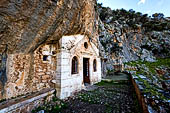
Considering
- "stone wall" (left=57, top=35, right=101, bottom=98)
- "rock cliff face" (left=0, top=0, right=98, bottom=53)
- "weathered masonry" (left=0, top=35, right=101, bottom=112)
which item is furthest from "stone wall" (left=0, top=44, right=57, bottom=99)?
"stone wall" (left=57, top=35, right=101, bottom=98)

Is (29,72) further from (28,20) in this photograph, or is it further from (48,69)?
(28,20)

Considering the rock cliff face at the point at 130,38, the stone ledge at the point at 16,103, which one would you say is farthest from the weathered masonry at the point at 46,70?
the rock cliff face at the point at 130,38

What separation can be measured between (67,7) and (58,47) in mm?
1972

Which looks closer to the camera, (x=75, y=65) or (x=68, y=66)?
(x=68, y=66)

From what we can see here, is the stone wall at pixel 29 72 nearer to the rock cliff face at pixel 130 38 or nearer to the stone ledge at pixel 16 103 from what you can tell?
the stone ledge at pixel 16 103

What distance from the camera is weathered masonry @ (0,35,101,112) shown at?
9.13 feet

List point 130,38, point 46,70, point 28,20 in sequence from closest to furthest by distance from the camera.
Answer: point 28,20 → point 46,70 → point 130,38

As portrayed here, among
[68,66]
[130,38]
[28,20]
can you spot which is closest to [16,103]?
[68,66]

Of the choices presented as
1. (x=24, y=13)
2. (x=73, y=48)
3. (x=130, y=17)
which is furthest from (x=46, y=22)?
(x=130, y=17)

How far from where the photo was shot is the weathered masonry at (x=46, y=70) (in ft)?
9.13

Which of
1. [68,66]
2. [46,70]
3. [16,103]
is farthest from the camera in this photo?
[68,66]

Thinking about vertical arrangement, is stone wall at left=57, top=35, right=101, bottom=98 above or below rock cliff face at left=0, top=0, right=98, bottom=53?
below

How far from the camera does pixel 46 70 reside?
12.7ft

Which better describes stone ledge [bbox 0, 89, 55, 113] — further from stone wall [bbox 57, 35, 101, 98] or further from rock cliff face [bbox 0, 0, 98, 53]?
rock cliff face [bbox 0, 0, 98, 53]
